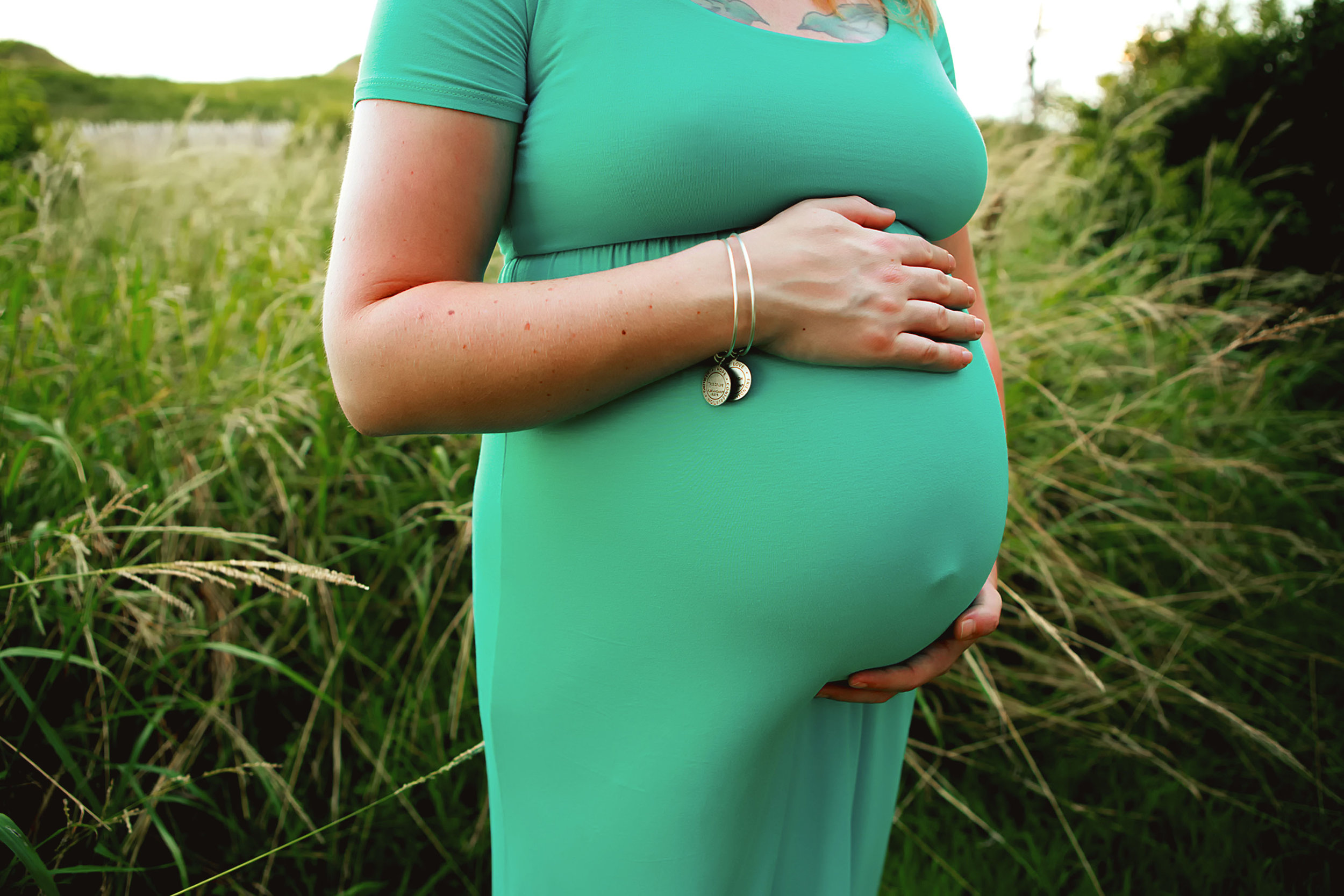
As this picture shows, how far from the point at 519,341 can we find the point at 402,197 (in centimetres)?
18

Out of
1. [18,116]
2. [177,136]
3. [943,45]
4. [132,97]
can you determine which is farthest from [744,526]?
[132,97]

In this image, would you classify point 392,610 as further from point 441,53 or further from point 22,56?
point 22,56

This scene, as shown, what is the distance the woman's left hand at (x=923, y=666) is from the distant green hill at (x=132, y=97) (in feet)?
10.7

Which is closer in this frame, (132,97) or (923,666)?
(923,666)

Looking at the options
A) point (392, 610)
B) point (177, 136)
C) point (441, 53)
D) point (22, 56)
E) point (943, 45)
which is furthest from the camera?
point (22, 56)

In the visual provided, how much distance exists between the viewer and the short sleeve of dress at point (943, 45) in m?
1.23

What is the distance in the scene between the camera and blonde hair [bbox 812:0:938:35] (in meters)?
1.00

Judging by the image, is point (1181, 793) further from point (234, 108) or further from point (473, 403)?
point (234, 108)

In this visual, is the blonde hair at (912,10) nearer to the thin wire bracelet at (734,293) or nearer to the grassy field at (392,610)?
the thin wire bracelet at (734,293)

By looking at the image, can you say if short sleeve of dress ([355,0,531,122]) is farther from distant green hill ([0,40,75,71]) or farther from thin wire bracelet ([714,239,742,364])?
distant green hill ([0,40,75,71])

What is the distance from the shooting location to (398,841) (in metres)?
1.74

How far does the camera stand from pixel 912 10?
107cm

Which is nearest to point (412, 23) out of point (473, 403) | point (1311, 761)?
point (473, 403)

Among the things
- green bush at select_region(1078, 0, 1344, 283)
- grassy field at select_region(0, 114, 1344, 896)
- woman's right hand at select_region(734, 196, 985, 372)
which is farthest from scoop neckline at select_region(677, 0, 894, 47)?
green bush at select_region(1078, 0, 1344, 283)
